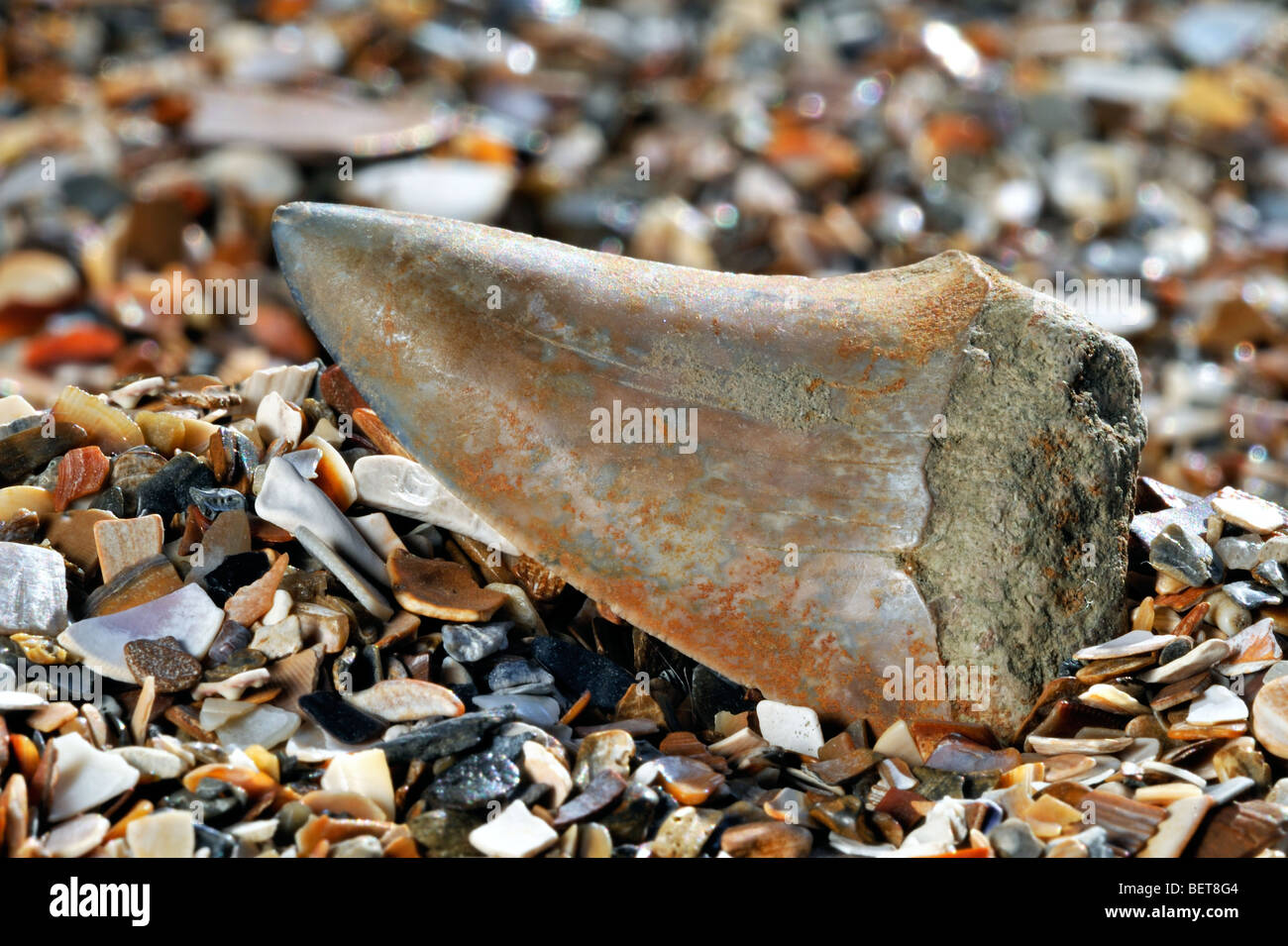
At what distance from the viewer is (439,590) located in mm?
2014

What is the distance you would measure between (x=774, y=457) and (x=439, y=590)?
1.88 ft

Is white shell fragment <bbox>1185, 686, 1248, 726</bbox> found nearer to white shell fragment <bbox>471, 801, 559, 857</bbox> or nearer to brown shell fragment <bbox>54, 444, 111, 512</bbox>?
white shell fragment <bbox>471, 801, 559, 857</bbox>

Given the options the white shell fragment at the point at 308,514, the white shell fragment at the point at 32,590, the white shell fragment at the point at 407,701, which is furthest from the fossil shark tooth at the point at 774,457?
→ the white shell fragment at the point at 32,590

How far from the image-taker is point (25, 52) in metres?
5.77

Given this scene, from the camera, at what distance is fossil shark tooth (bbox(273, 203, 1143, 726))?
1.96m

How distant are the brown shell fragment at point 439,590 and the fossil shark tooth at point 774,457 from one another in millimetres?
119

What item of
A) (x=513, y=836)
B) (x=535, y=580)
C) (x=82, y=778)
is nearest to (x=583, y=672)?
(x=535, y=580)

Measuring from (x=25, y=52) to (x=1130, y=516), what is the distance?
5529 millimetres

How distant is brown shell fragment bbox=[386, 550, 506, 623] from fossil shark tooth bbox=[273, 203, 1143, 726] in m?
0.12

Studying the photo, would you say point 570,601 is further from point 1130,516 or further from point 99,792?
point 1130,516

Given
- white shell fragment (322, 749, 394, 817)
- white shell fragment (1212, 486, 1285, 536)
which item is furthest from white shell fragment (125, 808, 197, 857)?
white shell fragment (1212, 486, 1285, 536)

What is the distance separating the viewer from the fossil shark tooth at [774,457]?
1959 millimetres

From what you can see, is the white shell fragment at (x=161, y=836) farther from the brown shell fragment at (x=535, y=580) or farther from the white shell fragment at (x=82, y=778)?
Answer: the brown shell fragment at (x=535, y=580)

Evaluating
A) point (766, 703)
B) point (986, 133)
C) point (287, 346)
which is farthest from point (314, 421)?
point (986, 133)
